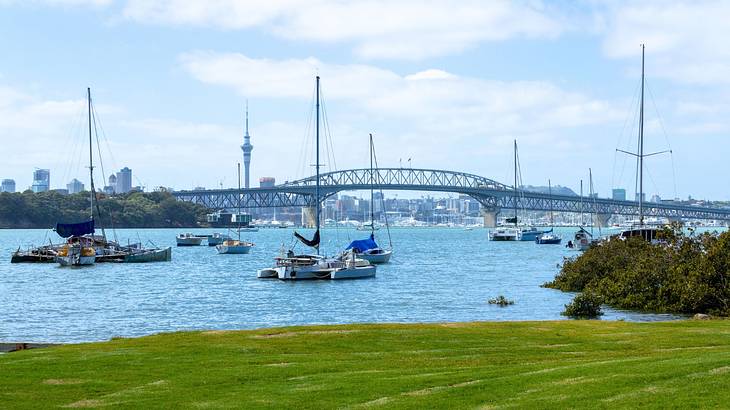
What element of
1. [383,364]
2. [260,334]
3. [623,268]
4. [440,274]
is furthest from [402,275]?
[383,364]

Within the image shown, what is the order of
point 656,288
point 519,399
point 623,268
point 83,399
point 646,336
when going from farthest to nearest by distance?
point 623,268, point 656,288, point 646,336, point 83,399, point 519,399

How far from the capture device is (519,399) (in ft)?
47.3

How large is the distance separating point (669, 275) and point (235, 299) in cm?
2402

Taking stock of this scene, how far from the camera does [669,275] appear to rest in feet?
132

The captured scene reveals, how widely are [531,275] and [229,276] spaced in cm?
2240

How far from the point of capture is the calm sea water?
41062 millimetres

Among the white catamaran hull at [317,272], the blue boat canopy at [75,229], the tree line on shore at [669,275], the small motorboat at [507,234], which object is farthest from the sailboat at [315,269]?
the small motorboat at [507,234]

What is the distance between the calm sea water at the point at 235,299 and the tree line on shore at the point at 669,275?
1532 mm

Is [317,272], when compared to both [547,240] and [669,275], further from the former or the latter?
[547,240]

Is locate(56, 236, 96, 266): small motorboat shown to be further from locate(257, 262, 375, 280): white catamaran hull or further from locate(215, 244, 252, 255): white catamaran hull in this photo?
locate(215, 244, 252, 255): white catamaran hull

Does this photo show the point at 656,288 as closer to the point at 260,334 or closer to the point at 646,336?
the point at 646,336

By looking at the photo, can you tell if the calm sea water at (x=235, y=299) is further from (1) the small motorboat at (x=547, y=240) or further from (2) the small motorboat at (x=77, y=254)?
(1) the small motorboat at (x=547, y=240)

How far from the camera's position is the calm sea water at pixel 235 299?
41062mm

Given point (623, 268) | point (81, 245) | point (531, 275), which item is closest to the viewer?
point (623, 268)
